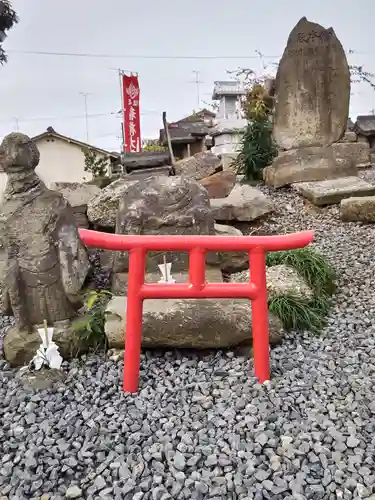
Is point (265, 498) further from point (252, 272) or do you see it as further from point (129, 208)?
point (129, 208)

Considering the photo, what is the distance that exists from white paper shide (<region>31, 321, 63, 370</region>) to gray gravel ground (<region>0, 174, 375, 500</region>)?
122mm

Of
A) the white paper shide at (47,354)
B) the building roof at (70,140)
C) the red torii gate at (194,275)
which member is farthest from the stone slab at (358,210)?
the building roof at (70,140)

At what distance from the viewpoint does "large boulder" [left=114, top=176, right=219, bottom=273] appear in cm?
336

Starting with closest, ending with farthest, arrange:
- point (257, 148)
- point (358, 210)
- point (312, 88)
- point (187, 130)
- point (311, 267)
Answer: point (311, 267), point (358, 210), point (312, 88), point (257, 148), point (187, 130)

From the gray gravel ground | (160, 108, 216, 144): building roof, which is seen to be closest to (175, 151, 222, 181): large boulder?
the gray gravel ground

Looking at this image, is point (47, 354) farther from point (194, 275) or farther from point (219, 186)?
point (219, 186)

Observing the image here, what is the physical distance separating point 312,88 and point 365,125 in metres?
7.89

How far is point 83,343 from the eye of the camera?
2.67 metres

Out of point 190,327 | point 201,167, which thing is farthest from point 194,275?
point 201,167

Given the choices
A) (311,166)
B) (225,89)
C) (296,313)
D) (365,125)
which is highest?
(225,89)

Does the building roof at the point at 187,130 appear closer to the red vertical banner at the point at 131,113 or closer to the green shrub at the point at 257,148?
the red vertical banner at the point at 131,113

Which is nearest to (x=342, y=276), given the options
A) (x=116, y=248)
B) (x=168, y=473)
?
(x=116, y=248)

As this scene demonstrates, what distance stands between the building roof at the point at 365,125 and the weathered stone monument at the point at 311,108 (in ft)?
24.4

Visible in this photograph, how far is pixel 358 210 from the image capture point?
4.98 meters
